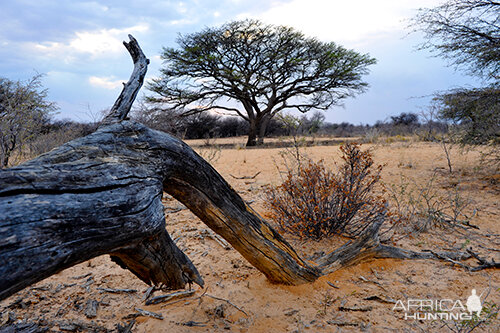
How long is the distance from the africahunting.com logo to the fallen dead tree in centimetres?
91

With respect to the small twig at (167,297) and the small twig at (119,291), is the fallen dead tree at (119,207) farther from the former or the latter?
the small twig at (119,291)

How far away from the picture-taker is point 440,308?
2318 millimetres

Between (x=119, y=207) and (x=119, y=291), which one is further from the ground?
(x=119, y=207)

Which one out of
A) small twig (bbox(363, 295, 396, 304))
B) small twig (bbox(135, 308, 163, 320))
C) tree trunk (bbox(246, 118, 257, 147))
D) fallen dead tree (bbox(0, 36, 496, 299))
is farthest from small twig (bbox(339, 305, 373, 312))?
tree trunk (bbox(246, 118, 257, 147))

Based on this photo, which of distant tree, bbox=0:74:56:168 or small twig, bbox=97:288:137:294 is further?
distant tree, bbox=0:74:56:168

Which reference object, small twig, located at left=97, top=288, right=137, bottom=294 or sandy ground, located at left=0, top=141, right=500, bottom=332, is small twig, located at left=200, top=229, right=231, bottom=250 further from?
small twig, located at left=97, top=288, right=137, bottom=294

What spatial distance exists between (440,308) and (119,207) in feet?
8.03

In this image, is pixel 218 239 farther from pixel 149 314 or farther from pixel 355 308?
pixel 355 308

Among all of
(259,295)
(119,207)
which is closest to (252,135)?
(259,295)

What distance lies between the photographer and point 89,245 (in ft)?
3.84

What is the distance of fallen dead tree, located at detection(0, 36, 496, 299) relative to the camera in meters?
1.00

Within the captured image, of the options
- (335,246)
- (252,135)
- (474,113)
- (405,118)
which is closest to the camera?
(335,246)

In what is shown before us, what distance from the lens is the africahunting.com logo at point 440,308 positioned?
219 cm

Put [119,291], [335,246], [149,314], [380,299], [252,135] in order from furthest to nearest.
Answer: [252,135]
[335,246]
[119,291]
[380,299]
[149,314]
